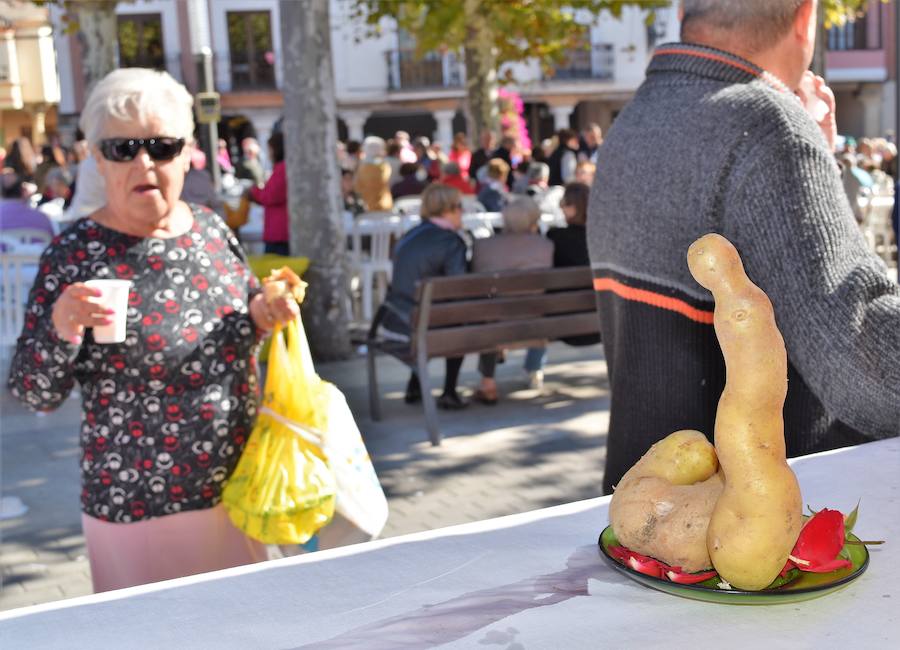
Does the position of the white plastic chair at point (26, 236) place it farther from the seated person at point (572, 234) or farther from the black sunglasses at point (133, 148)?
the black sunglasses at point (133, 148)

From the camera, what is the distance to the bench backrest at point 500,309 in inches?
255

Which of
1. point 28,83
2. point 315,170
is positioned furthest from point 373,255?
point 28,83

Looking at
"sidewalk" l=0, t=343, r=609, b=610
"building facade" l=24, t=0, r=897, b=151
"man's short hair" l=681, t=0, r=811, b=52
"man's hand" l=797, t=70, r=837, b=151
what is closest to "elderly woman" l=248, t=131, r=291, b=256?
"sidewalk" l=0, t=343, r=609, b=610

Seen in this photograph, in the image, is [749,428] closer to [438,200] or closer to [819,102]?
[819,102]

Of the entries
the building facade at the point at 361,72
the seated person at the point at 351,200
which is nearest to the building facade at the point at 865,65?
the building facade at the point at 361,72

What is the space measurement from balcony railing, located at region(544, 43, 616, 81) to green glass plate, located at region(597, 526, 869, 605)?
125 feet

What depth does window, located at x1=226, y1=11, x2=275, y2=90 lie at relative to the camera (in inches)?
1433

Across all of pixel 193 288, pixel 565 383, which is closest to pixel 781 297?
pixel 193 288

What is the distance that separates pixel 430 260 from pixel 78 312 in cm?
451

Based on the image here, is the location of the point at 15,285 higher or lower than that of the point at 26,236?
lower

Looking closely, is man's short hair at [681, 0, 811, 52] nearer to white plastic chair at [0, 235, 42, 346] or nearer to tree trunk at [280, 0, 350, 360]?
tree trunk at [280, 0, 350, 360]

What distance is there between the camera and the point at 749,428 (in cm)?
134

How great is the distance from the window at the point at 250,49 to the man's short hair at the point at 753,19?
35353 mm

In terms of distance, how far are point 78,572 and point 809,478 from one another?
11.3 ft
